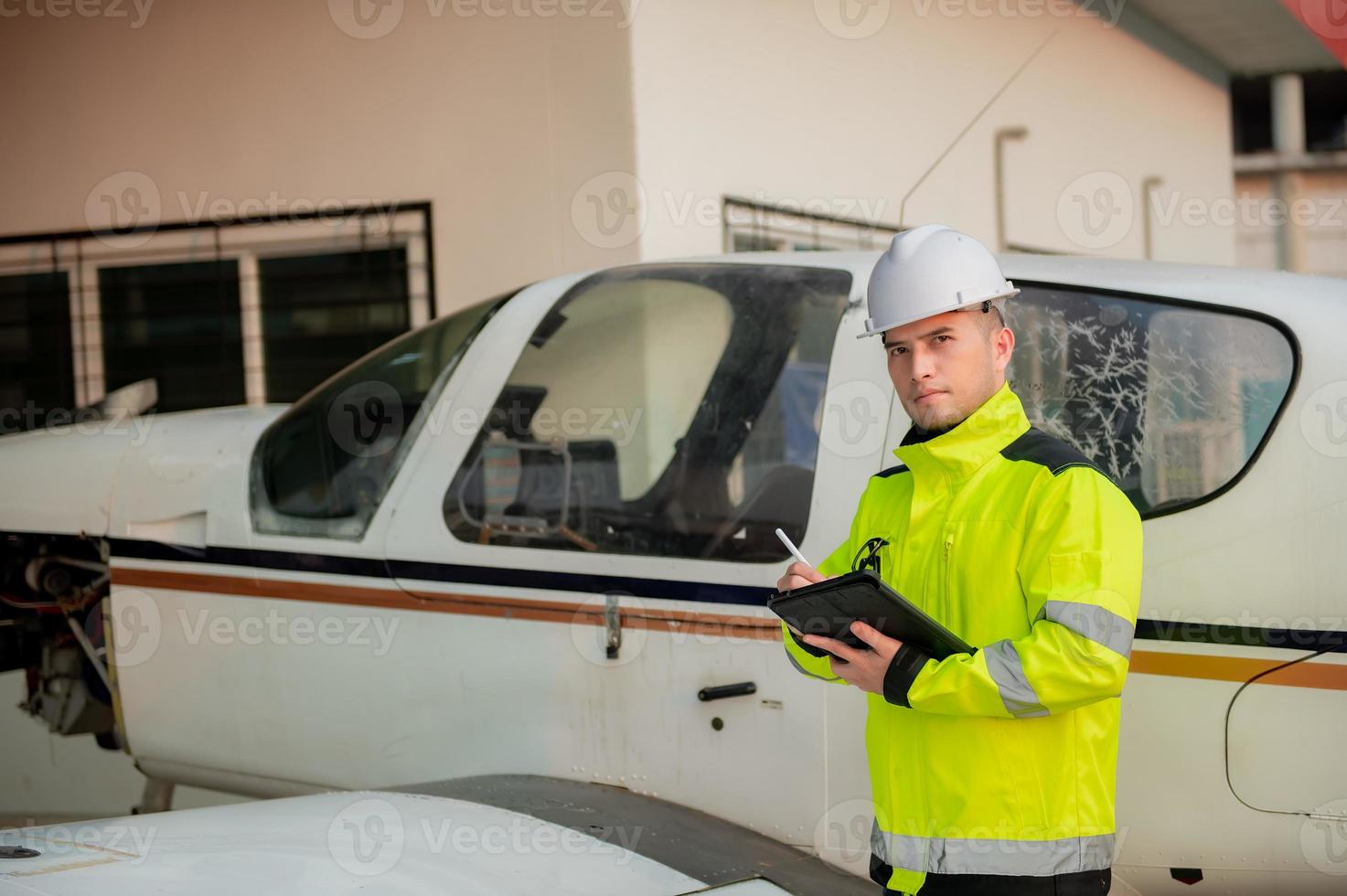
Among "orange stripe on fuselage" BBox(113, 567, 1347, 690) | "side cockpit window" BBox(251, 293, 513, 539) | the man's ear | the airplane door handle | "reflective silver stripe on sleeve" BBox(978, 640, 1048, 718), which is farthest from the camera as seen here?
"side cockpit window" BBox(251, 293, 513, 539)

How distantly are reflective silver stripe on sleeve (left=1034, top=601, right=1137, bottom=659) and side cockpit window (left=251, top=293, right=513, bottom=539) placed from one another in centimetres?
225

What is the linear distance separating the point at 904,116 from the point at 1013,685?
8177mm

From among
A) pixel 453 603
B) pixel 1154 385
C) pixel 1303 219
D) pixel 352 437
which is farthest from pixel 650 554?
pixel 1303 219

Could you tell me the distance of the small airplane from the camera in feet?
8.94

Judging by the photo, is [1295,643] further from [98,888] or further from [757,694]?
[98,888]

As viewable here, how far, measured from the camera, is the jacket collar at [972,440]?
7.07 feet

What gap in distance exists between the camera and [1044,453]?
212 cm

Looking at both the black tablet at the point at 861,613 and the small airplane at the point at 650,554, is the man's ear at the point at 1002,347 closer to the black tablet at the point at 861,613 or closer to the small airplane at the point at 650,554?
the black tablet at the point at 861,613

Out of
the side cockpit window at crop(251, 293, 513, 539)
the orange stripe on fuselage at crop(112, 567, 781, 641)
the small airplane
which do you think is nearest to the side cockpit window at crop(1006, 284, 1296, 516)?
the small airplane

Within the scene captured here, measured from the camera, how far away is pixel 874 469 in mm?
3068

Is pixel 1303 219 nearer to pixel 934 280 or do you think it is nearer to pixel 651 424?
pixel 651 424

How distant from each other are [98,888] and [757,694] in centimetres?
143

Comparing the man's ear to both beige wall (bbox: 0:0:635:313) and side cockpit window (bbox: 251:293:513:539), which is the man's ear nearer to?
side cockpit window (bbox: 251:293:513:539)

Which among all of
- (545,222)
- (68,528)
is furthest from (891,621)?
(545,222)
